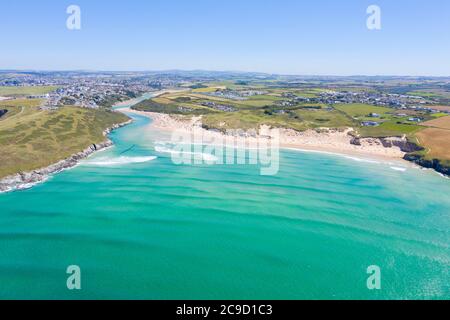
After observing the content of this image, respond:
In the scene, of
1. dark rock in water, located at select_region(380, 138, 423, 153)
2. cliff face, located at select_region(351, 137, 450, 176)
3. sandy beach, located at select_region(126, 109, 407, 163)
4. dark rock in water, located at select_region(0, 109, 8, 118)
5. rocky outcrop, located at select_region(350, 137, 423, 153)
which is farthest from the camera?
dark rock in water, located at select_region(0, 109, 8, 118)

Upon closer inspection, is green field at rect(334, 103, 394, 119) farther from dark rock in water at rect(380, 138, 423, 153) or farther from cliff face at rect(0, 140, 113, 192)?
cliff face at rect(0, 140, 113, 192)

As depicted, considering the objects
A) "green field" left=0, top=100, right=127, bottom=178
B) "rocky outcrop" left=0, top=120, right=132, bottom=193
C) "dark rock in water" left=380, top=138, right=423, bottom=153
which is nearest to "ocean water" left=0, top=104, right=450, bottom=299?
"rocky outcrop" left=0, top=120, right=132, bottom=193

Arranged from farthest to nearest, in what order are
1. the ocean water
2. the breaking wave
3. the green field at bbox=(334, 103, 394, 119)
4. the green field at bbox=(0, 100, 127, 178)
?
the green field at bbox=(334, 103, 394, 119) → the breaking wave → the green field at bbox=(0, 100, 127, 178) → the ocean water

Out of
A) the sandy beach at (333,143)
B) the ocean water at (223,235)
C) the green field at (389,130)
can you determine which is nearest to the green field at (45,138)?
the ocean water at (223,235)

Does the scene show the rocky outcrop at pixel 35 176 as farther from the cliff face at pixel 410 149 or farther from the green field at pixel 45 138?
the cliff face at pixel 410 149

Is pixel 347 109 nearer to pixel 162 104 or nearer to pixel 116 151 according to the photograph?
pixel 162 104

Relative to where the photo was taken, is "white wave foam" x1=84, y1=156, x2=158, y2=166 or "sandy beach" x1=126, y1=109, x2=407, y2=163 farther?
"sandy beach" x1=126, y1=109, x2=407, y2=163
